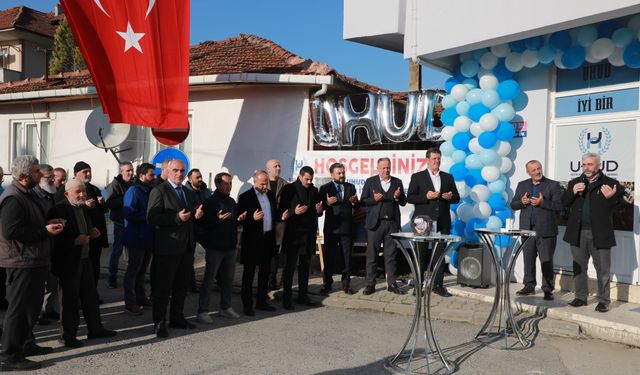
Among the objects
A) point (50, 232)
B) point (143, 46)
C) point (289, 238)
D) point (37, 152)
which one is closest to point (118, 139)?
point (143, 46)

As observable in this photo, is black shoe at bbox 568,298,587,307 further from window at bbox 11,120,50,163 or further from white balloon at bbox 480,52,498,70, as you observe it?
window at bbox 11,120,50,163

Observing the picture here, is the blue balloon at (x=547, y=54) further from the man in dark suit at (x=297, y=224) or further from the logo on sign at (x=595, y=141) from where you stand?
the man in dark suit at (x=297, y=224)

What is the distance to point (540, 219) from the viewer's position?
25.1 feet

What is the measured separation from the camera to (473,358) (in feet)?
18.5

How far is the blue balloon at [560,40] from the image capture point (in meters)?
7.84

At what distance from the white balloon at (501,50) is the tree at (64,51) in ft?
75.6

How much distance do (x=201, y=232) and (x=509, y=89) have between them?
487 cm

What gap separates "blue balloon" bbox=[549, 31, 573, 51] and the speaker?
2.97 m

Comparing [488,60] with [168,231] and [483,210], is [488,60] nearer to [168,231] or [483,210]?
[483,210]

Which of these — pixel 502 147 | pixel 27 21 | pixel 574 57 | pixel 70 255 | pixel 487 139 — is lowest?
pixel 70 255

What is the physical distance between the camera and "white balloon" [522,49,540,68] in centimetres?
815

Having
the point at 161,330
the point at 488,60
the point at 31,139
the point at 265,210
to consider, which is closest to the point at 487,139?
the point at 488,60

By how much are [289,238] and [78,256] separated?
274 centimetres

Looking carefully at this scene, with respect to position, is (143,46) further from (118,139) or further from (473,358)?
(473,358)
